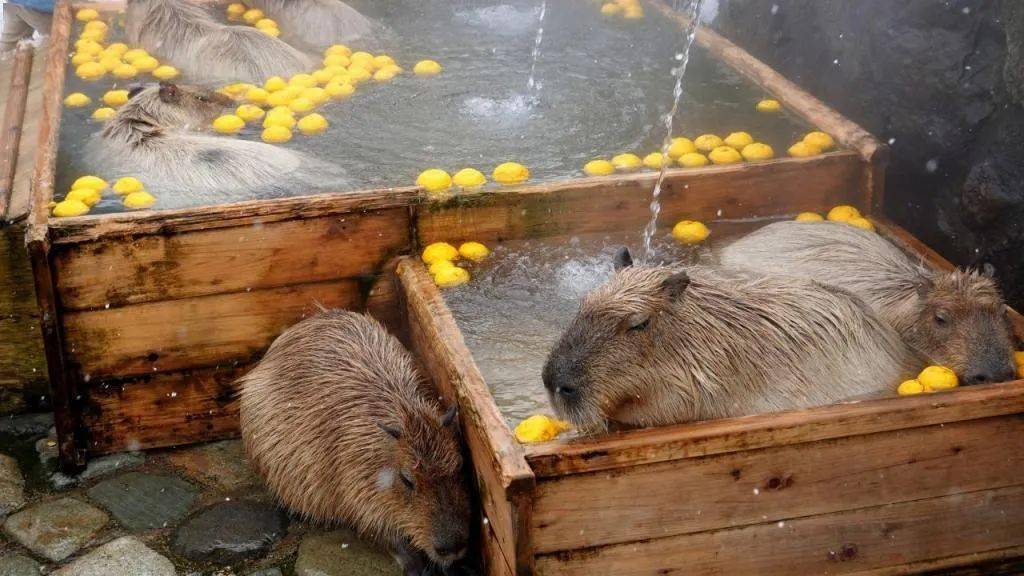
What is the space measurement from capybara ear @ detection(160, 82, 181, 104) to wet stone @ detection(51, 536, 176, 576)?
2.91m

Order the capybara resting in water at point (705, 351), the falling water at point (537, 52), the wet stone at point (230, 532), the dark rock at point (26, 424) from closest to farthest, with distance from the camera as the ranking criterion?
the capybara resting in water at point (705, 351), the wet stone at point (230, 532), the dark rock at point (26, 424), the falling water at point (537, 52)

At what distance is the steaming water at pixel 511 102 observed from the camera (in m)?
6.13

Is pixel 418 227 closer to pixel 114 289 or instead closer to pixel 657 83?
pixel 114 289

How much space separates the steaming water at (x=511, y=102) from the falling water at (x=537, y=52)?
41 millimetres

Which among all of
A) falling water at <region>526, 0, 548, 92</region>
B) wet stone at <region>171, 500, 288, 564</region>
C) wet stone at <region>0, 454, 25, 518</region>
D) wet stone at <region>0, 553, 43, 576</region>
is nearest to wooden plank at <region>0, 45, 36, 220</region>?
wet stone at <region>0, 454, 25, 518</region>

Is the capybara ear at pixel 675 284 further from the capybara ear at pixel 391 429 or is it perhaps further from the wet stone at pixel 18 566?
the wet stone at pixel 18 566

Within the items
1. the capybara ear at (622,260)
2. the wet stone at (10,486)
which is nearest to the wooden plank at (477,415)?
the capybara ear at (622,260)

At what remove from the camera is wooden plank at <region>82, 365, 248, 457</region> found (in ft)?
17.0

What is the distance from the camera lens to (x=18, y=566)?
4496 millimetres

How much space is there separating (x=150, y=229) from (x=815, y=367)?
2936mm

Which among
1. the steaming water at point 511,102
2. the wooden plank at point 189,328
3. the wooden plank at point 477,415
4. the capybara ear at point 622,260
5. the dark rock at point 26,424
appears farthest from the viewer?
the steaming water at point 511,102

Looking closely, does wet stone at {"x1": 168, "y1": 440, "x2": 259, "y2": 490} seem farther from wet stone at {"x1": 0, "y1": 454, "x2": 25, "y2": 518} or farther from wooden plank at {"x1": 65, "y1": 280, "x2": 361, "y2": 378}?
wet stone at {"x1": 0, "y1": 454, "x2": 25, "y2": 518}

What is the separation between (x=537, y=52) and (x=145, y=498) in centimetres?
439

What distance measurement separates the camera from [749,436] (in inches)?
146
